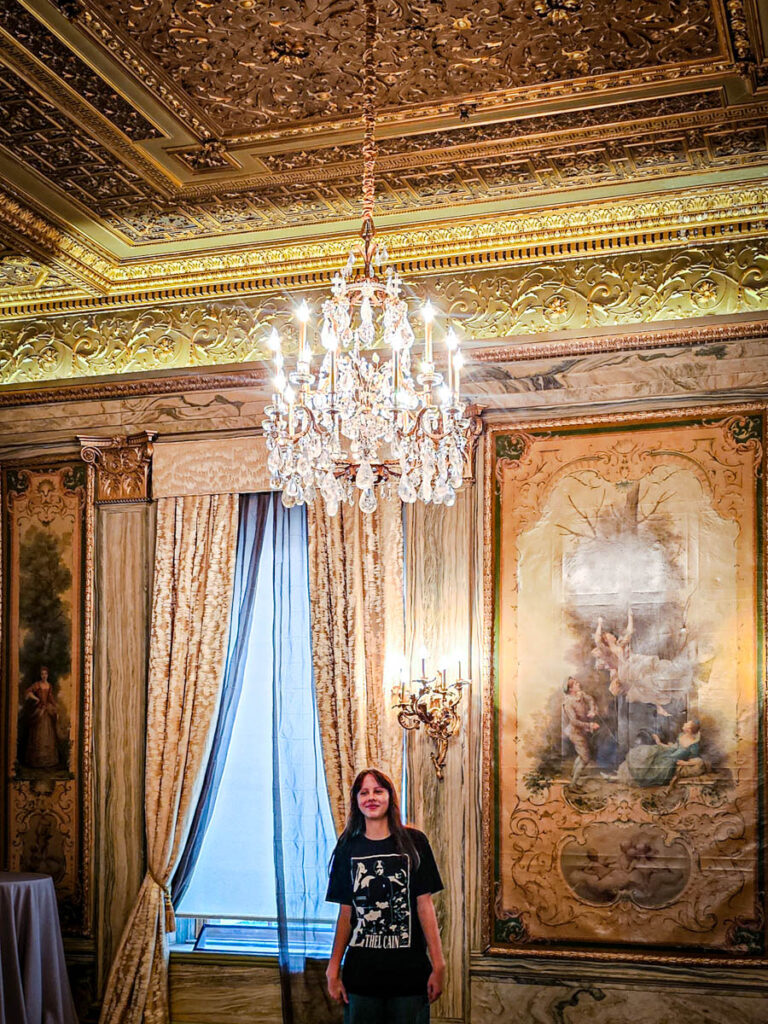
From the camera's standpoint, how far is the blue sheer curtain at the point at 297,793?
583cm

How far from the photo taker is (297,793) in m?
5.98

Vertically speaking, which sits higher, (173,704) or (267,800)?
(173,704)

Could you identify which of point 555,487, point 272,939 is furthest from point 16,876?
point 555,487

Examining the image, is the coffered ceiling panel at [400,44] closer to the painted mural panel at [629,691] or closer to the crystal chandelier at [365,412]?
the crystal chandelier at [365,412]

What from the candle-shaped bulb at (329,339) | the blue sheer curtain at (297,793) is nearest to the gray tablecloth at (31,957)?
the blue sheer curtain at (297,793)

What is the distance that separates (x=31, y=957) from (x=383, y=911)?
2.12m

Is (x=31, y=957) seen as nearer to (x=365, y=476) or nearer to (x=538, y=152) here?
(x=365, y=476)

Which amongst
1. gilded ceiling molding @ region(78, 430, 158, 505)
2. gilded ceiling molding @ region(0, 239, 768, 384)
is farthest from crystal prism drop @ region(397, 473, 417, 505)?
gilded ceiling molding @ region(78, 430, 158, 505)

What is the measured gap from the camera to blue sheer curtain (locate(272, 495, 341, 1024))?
583 cm

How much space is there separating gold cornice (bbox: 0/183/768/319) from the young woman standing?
2.69 meters

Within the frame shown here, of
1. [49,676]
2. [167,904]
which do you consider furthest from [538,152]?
[167,904]

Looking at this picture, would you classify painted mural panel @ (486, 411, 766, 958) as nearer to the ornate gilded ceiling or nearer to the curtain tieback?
the ornate gilded ceiling

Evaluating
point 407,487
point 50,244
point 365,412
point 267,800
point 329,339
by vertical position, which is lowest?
point 267,800

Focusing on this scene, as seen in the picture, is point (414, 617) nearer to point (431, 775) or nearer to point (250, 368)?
point (431, 775)
